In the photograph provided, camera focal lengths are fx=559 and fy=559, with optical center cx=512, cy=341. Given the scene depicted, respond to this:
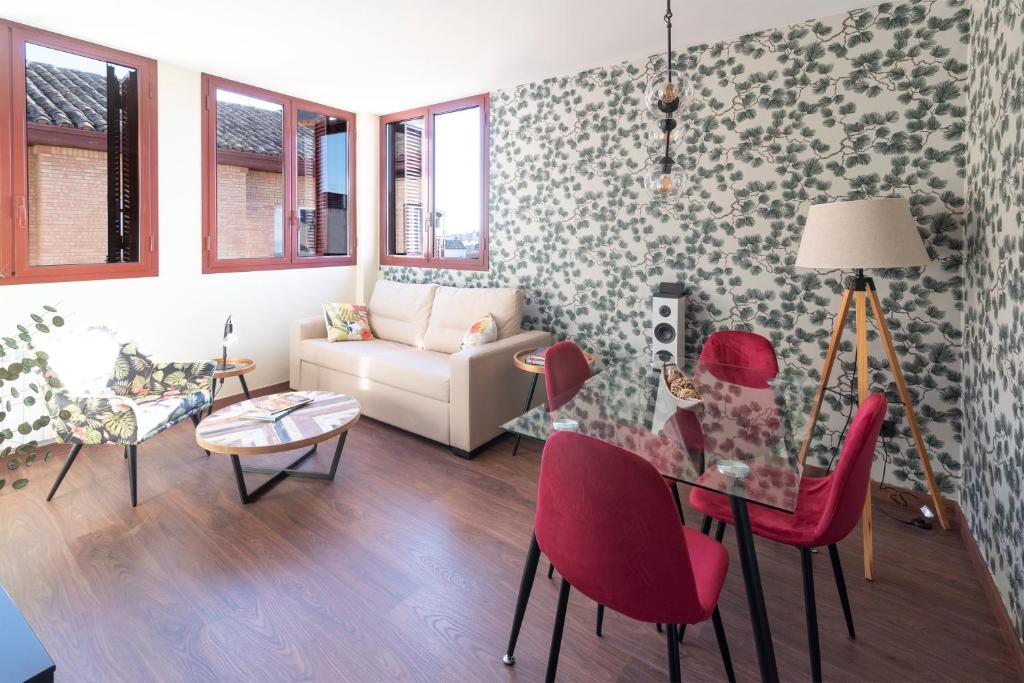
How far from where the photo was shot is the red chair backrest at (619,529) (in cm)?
124

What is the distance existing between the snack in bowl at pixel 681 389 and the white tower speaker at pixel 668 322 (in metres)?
1.06

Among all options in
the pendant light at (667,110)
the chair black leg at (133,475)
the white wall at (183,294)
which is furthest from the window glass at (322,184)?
the pendant light at (667,110)

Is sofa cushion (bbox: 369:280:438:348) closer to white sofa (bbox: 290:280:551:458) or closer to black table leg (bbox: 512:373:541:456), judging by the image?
white sofa (bbox: 290:280:551:458)

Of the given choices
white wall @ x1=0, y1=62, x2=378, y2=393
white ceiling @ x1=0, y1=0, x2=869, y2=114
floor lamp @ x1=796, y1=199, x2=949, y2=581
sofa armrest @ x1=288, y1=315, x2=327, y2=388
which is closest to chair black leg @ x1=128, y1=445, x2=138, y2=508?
white wall @ x1=0, y1=62, x2=378, y2=393

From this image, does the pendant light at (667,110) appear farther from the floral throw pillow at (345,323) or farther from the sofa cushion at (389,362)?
the floral throw pillow at (345,323)

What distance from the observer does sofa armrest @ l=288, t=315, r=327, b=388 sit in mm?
4598

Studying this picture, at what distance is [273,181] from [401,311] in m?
1.54

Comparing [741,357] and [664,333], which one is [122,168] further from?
[741,357]

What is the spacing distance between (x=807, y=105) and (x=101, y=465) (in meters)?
4.63

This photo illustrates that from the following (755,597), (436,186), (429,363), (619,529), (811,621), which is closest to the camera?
(619,529)

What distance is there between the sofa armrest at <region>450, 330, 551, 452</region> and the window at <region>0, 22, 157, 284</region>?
245cm

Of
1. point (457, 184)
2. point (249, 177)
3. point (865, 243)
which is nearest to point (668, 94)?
point (865, 243)

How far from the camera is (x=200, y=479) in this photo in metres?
3.16

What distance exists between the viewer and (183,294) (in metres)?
4.20
